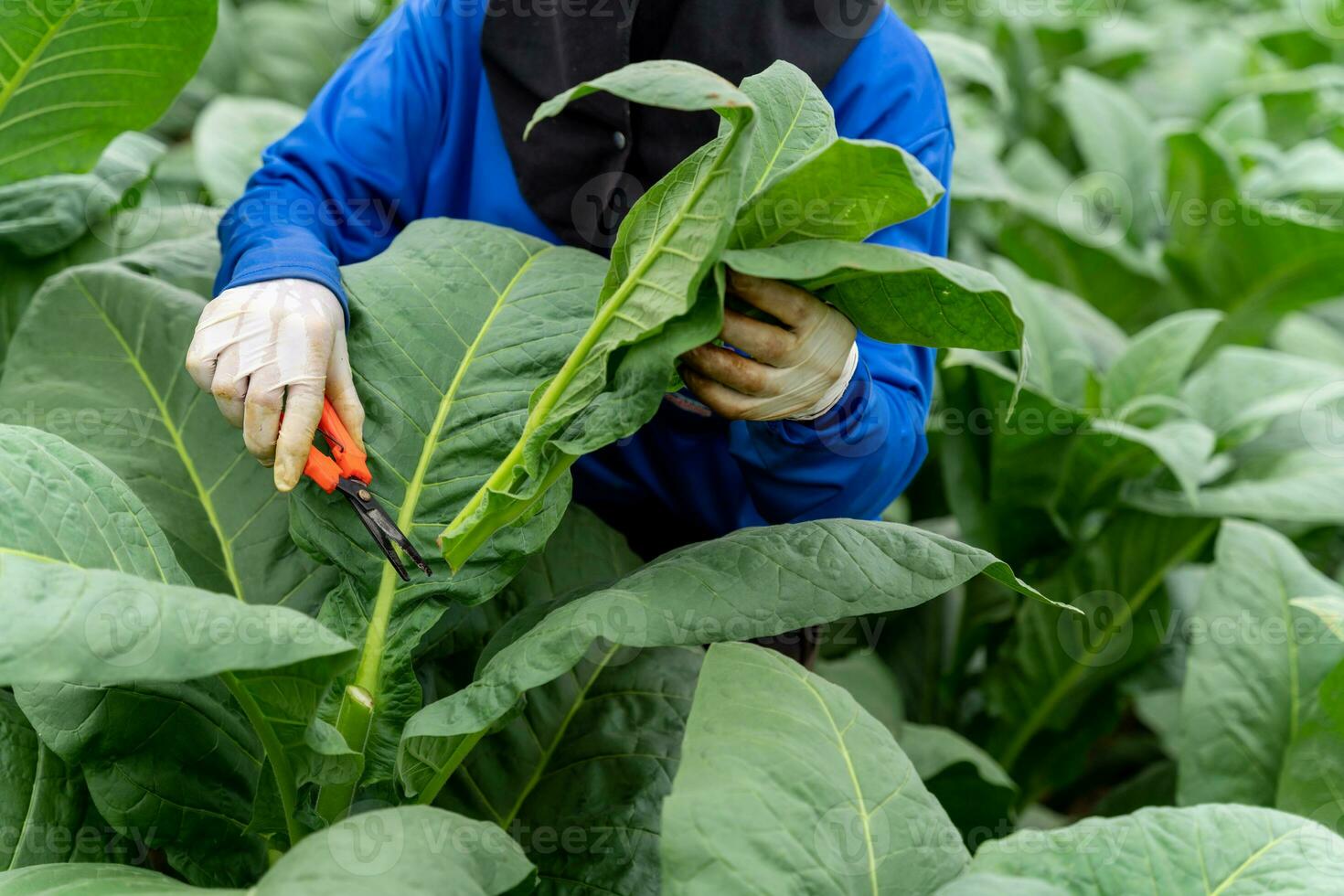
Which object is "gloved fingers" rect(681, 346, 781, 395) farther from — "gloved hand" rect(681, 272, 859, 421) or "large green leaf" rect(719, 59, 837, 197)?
"large green leaf" rect(719, 59, 837, 197)

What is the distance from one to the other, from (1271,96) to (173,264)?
2.99 metres

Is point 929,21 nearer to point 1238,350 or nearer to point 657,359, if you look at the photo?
point 1238,350

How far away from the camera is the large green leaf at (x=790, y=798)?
0.94 metres

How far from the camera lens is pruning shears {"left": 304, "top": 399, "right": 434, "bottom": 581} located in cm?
117

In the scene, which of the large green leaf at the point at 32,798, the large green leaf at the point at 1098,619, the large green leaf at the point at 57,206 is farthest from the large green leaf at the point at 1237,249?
the large green leaf at the point at 32,798

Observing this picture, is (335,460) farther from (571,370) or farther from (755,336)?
(755,336)

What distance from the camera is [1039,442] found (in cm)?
204

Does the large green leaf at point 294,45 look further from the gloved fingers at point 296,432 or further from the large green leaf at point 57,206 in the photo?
the gloved fingers at point 296,432

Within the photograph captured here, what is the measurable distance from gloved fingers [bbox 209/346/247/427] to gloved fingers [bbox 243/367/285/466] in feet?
0.03

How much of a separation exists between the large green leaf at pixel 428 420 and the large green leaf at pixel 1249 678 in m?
0.98

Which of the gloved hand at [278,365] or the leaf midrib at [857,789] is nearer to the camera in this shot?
the leaf midrib at [857,789]

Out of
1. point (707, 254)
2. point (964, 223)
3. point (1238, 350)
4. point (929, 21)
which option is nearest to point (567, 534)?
point (707, 254)

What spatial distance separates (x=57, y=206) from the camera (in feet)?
5.71

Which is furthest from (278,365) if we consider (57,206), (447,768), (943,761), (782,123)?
(943,761)
